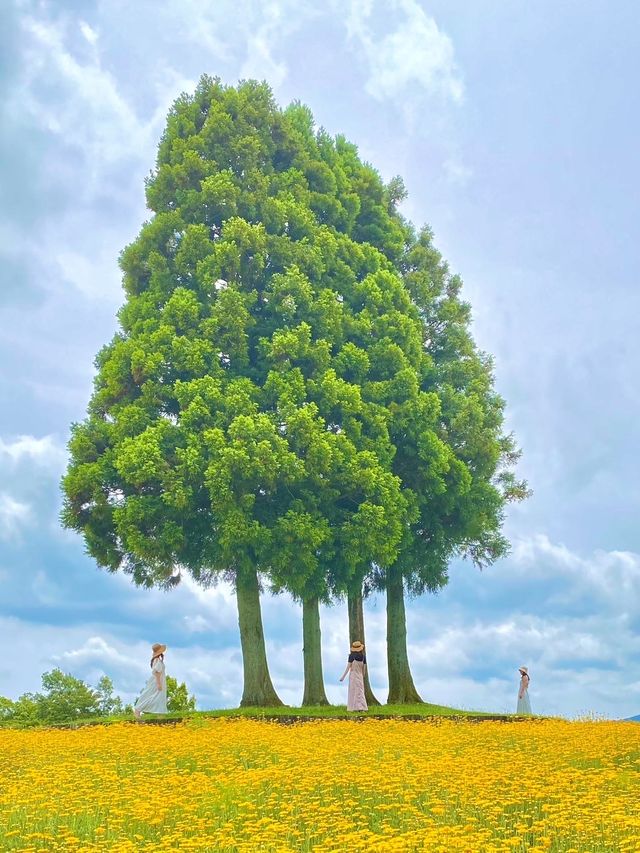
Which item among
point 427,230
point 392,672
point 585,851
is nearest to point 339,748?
point 585,851

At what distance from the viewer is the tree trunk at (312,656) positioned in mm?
26688

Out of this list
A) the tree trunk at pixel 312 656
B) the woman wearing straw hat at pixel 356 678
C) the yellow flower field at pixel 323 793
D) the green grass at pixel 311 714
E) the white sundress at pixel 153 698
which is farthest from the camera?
the tree trunk at pixel 312 656

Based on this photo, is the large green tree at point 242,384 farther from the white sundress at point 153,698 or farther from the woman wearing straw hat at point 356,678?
the white sundress at point 153,698

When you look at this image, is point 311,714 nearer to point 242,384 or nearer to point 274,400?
point 274,400

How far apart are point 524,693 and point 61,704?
15.3 metres

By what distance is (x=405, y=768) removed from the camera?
12.5 meters

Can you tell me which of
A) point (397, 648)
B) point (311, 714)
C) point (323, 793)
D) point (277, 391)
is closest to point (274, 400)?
point (277, 391)

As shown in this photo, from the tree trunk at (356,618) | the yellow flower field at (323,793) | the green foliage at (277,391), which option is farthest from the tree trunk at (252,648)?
the yellow flower field at (323,793)

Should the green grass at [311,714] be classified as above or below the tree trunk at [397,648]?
below

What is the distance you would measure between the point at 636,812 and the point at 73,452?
2029 centimetres

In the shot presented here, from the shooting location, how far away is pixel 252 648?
25.1 meters

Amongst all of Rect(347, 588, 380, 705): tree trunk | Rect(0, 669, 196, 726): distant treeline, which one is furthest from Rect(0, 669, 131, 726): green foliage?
Rect(347, 588, 380, 705): tree trunk

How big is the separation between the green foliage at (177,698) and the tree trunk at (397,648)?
7.12 metres

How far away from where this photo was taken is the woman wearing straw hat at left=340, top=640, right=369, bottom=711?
23953 mm
